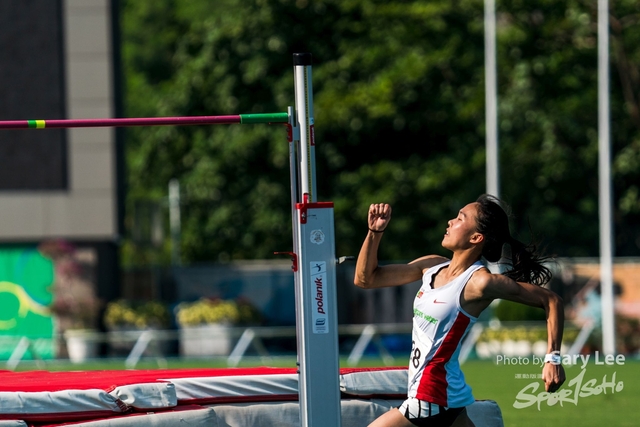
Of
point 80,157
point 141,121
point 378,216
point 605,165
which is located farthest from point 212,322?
point 378,216

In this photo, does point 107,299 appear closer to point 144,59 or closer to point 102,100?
point 102,100

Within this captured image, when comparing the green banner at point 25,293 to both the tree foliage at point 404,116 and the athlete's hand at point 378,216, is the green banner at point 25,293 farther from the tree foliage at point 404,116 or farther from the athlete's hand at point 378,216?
the athlete's hand at point 378,216

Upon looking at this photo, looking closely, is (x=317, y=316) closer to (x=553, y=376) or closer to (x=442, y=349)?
(x=442, y=349)

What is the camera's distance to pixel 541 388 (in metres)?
13.1

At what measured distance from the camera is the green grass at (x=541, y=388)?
10.9m

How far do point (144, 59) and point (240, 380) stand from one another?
Answer: 50849 millimetres

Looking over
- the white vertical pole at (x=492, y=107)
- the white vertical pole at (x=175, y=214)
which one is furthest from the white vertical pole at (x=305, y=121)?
the white vertical pole at (x=175, y=214)

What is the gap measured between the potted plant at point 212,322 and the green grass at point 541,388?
2.63 m

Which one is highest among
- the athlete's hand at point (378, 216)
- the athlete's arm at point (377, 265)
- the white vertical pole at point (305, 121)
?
the white vertical pole at point (305, 121)

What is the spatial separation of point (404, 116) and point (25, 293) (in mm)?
10854

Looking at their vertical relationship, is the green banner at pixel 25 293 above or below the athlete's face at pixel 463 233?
below

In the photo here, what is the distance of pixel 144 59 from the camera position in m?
56.6

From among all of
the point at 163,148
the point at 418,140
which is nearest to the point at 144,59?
the point at 163,148

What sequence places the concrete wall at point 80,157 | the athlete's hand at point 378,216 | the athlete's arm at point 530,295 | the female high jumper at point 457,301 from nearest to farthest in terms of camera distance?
the athlete's arm at point 530,295, the female high jumper at point 457,301, the athlete's hand at point 378,216, the concrete wall at point 80,157
